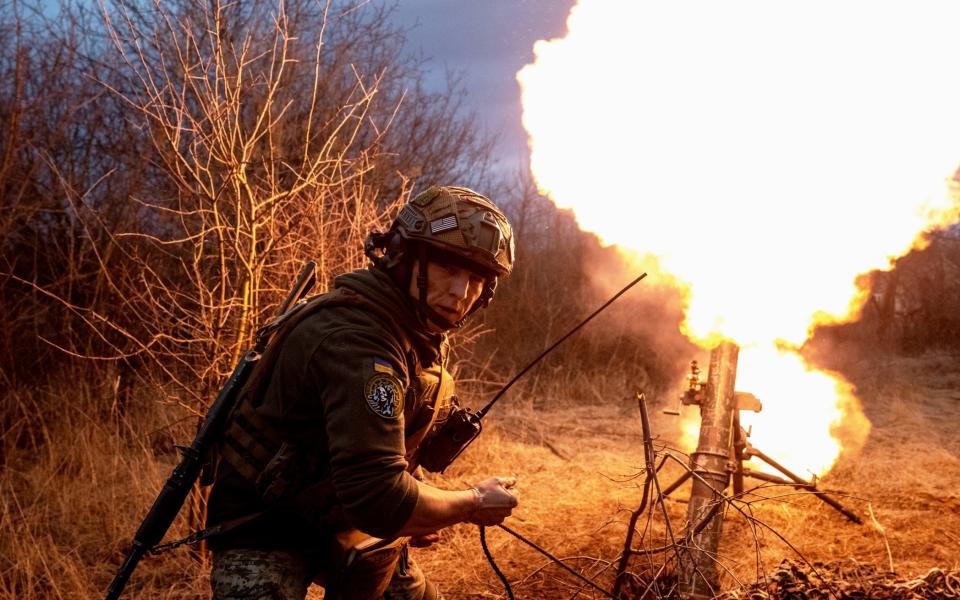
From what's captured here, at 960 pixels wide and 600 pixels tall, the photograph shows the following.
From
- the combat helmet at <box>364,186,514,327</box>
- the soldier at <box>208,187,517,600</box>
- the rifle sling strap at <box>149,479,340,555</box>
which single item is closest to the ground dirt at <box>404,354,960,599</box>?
the soldier at <box>208,187,517,600</box>

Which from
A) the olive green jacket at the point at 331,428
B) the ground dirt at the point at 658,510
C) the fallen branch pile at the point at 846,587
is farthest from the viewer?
the ground dirt at the point at 658,510

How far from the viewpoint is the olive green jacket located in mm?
2510

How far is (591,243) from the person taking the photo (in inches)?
640

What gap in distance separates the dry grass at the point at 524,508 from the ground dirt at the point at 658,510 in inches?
0.8

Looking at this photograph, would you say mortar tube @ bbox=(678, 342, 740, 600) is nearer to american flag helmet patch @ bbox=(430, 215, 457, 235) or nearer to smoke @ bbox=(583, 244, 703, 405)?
american flag helmet patch @ bbox=(430, 215, 457, 235)

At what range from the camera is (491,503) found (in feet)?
9.69

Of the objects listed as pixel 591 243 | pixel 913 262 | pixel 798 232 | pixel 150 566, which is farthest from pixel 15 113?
pixel 913 262

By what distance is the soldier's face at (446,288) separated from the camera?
302 centimetres

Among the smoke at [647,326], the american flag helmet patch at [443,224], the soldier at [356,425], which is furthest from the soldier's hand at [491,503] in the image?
the smoke at [647,326]

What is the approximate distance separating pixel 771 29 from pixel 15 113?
785 cm

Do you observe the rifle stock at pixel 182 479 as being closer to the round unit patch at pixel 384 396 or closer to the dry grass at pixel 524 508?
the round unit patch at pixel 384 396

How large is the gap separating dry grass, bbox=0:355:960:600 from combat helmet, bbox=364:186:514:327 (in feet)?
4.09

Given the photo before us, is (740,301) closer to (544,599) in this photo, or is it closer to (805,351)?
(544,599)

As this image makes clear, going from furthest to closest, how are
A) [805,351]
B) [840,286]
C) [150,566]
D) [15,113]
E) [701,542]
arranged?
[805,351] → [15,113] → [840,286] → [150,566] → [701,542]
